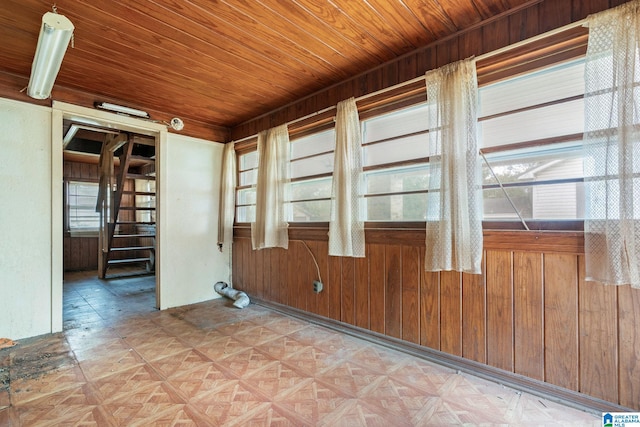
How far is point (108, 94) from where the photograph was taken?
2.98 meters

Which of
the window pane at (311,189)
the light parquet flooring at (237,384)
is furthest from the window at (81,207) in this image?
the window pane at (311,189)

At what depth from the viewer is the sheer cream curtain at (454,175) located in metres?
1.86

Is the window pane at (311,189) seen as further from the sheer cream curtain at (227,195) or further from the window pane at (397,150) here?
the sheer cream curtain at (227,195)

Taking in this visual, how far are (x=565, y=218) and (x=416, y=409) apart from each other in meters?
1.39

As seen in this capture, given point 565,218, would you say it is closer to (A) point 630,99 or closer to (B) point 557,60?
(A) point 630,99

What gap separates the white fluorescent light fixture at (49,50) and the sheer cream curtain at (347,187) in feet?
6.24

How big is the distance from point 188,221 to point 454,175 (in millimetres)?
3151

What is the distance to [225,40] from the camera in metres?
2.09

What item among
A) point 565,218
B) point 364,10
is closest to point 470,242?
point 565,218

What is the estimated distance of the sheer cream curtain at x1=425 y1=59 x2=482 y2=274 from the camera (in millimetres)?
1856

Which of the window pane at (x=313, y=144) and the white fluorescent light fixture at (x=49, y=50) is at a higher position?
the white fluorescent light fixture at (x=49, y=50)

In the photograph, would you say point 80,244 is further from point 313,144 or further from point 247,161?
point 313,144

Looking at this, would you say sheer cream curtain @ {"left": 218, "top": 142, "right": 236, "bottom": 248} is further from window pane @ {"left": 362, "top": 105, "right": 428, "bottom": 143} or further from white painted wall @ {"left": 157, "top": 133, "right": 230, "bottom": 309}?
window pane @ {"left": 362, "top": 105, "right": 428, "bottom": 143}

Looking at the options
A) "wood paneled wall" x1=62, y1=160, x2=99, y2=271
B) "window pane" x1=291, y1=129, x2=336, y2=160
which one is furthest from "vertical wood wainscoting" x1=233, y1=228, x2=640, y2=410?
"wood paneled wall" x1=62, y1=160, x2=99, y2=271
